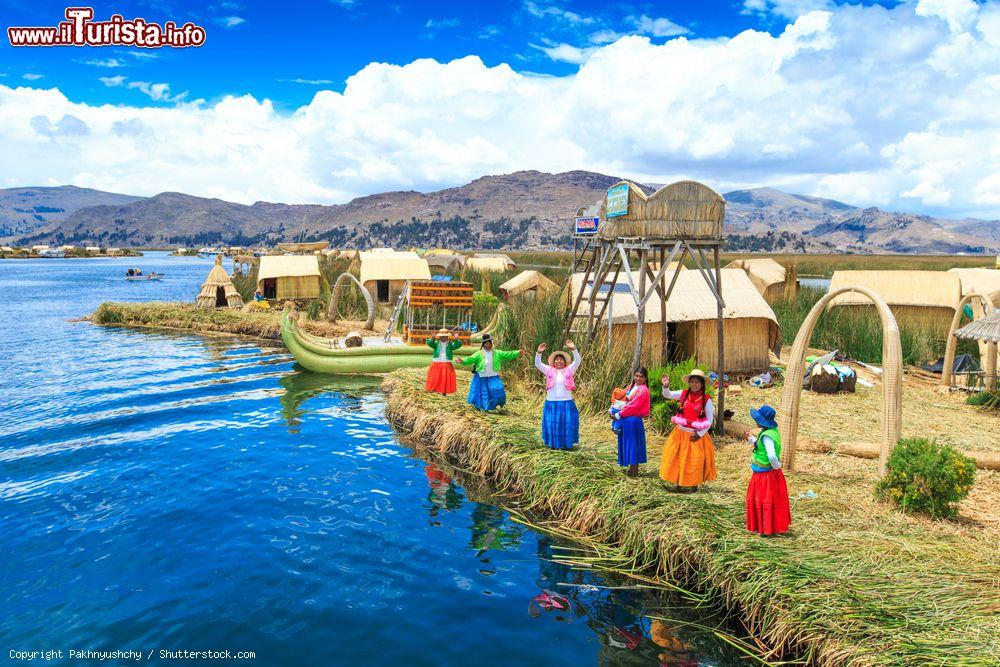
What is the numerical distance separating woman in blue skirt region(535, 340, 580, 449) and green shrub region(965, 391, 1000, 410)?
9097mm

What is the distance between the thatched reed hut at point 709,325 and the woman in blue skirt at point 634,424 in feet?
20.6

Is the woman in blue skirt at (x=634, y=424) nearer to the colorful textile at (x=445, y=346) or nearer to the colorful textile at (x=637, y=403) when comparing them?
the colorful textile at (x=637, y=403)

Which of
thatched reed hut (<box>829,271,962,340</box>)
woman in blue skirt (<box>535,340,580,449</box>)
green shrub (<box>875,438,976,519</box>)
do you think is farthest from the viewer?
thatched reed hut (<box>829,271,962,340</box>)

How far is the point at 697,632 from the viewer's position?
19.5 ft

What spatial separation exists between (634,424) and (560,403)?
1.36 meters

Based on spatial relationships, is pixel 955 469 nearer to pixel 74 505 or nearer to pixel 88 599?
pixel 88 599

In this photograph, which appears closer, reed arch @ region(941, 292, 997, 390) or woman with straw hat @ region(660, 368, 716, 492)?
woman with straw hat @ region(660, 368, 716, 492)

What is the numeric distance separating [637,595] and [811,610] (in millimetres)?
1747

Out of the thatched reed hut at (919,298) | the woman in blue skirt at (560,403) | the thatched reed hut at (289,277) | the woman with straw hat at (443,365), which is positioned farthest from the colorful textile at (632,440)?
the thatched reed hut at (289,277)

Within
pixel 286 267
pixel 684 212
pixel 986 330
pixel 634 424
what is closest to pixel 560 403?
pixel 634 424

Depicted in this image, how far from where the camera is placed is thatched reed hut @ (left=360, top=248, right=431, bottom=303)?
1190 inches

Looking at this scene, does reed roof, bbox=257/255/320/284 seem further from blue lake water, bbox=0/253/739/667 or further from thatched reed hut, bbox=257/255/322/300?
blue lake water, bbox=0/253/739/667

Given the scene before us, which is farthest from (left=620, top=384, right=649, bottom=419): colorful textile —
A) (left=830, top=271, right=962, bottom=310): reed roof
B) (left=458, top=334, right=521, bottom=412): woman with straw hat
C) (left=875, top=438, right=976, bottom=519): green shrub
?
(left=830, top=271, right=962, bottom=310): reed roof

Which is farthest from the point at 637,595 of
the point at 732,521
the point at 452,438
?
the point at 452,438
